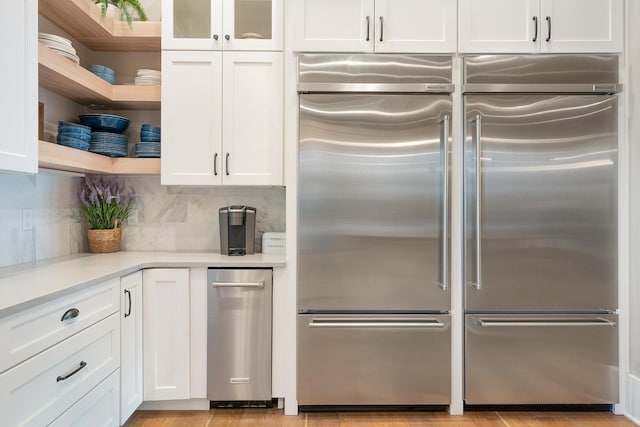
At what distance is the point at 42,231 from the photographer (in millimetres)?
2223

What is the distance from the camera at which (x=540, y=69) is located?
2.21 m

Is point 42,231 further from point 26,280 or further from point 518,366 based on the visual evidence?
point 518,366

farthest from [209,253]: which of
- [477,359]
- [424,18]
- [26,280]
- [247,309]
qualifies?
[424,18]

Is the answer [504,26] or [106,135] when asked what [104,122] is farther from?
[504,26]

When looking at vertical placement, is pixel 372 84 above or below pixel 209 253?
above

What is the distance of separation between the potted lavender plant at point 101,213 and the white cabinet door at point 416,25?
1907 mm

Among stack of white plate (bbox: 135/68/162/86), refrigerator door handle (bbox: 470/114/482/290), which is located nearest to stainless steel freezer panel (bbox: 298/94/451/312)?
refrigerator door handle (bbox: 470/114/482/290)

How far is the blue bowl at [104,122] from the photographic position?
241 centimetres

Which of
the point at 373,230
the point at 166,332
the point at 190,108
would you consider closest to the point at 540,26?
the point at 373,230

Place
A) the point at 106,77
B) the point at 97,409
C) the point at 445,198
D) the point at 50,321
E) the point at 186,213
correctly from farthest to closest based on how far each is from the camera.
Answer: the point at 186,213
the point at 106,77
the point at 445,198
the point at 97,409
the point at 50,321

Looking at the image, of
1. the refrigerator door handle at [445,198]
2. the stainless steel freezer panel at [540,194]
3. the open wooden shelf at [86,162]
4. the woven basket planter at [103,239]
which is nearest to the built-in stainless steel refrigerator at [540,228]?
the stainless steel freezer panel at [540,194]

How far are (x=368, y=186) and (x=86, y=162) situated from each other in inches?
60.7

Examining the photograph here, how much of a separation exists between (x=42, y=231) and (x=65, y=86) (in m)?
0.80

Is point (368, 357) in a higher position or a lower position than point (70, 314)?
lower
